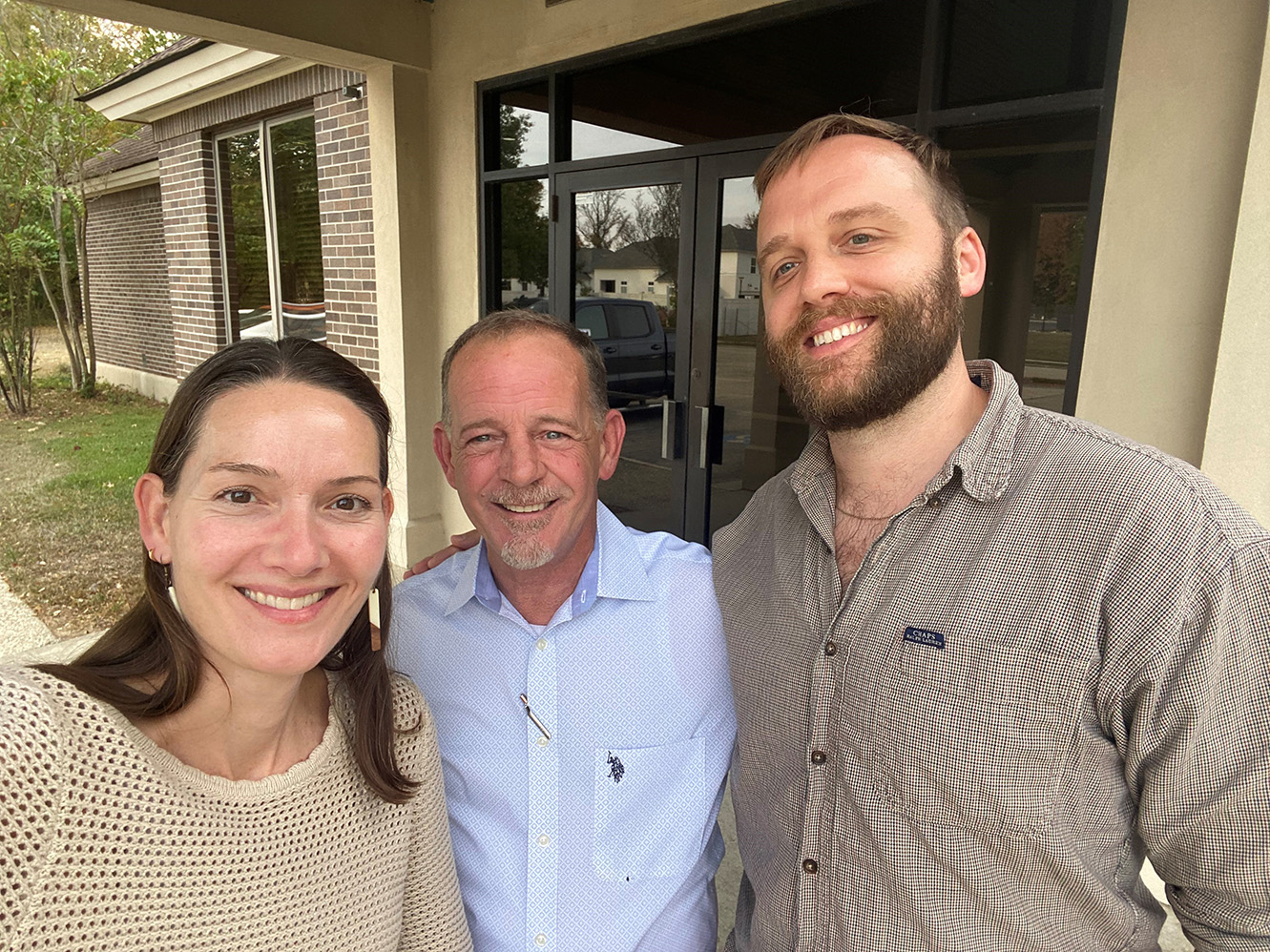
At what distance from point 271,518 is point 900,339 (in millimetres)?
1065

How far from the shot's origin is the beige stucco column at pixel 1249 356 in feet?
7.25

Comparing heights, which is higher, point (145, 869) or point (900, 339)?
point (900, 339)

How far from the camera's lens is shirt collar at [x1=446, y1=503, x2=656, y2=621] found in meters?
1.71

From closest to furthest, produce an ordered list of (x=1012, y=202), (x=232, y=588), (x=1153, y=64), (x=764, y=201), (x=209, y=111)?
Answer: (x=232, y=588), (x=764, y=201), (x=1153, y=64), (x=1012, y=202), (x=209, y=111)

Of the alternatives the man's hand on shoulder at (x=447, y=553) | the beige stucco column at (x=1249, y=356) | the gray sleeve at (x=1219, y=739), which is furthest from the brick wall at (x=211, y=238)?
the gray sleeve at (x=1219, y=739)

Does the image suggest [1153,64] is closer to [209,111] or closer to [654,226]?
[654,226]

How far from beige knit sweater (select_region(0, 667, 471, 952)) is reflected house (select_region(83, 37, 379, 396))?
15.8ft

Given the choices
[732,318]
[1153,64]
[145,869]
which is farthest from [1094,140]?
[145,869]

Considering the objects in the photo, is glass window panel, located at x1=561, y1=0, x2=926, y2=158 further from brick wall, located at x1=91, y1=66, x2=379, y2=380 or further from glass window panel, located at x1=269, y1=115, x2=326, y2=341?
glass window panel, located at x1=269, y1=115, x2=326, y2=341

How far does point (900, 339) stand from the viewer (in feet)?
4.48

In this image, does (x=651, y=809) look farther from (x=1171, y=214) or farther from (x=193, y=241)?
(x=193, y=241)

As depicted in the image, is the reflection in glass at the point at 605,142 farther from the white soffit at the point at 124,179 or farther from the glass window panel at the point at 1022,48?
the white soffit at the point at 124,179

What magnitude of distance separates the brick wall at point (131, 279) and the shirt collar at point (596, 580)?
37.5 feet

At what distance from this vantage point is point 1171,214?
2.50m
